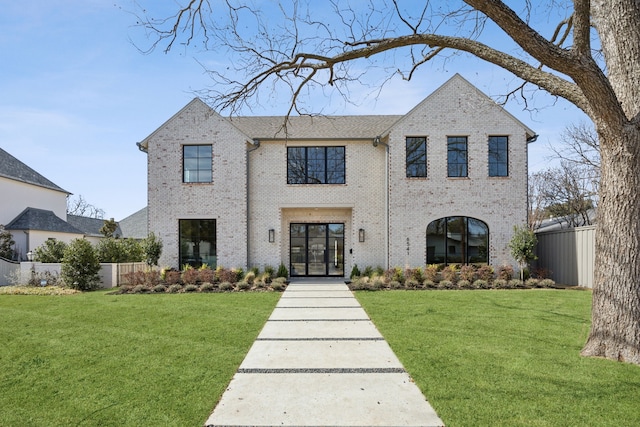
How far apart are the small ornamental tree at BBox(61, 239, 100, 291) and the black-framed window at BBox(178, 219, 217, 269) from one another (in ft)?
10.5

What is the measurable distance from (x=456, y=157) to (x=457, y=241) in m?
3.41

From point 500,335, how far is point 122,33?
8832 mm

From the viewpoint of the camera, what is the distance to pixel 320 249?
1647cm

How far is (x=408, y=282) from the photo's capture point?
13500 millimetres

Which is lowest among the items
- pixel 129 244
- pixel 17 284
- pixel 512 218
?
pixel 17 284

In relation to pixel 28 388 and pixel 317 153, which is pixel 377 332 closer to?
pixel 28 388

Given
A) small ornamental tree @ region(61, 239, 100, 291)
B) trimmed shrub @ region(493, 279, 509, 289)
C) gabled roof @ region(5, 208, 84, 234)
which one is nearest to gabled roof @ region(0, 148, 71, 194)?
gabled roof @ region(5, 208, 84, 234)

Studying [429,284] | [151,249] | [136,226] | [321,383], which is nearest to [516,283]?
[429,284]

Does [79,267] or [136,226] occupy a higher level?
[136,226]

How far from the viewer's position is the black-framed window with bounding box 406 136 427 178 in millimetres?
15234

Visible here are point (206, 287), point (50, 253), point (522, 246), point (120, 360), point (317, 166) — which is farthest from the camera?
point (50, 253)

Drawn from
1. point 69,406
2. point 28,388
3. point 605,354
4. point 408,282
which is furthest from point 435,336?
point 408,282

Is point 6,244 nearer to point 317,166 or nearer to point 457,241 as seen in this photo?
point 317,166

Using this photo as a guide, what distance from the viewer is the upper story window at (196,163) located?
1570 centimetres
